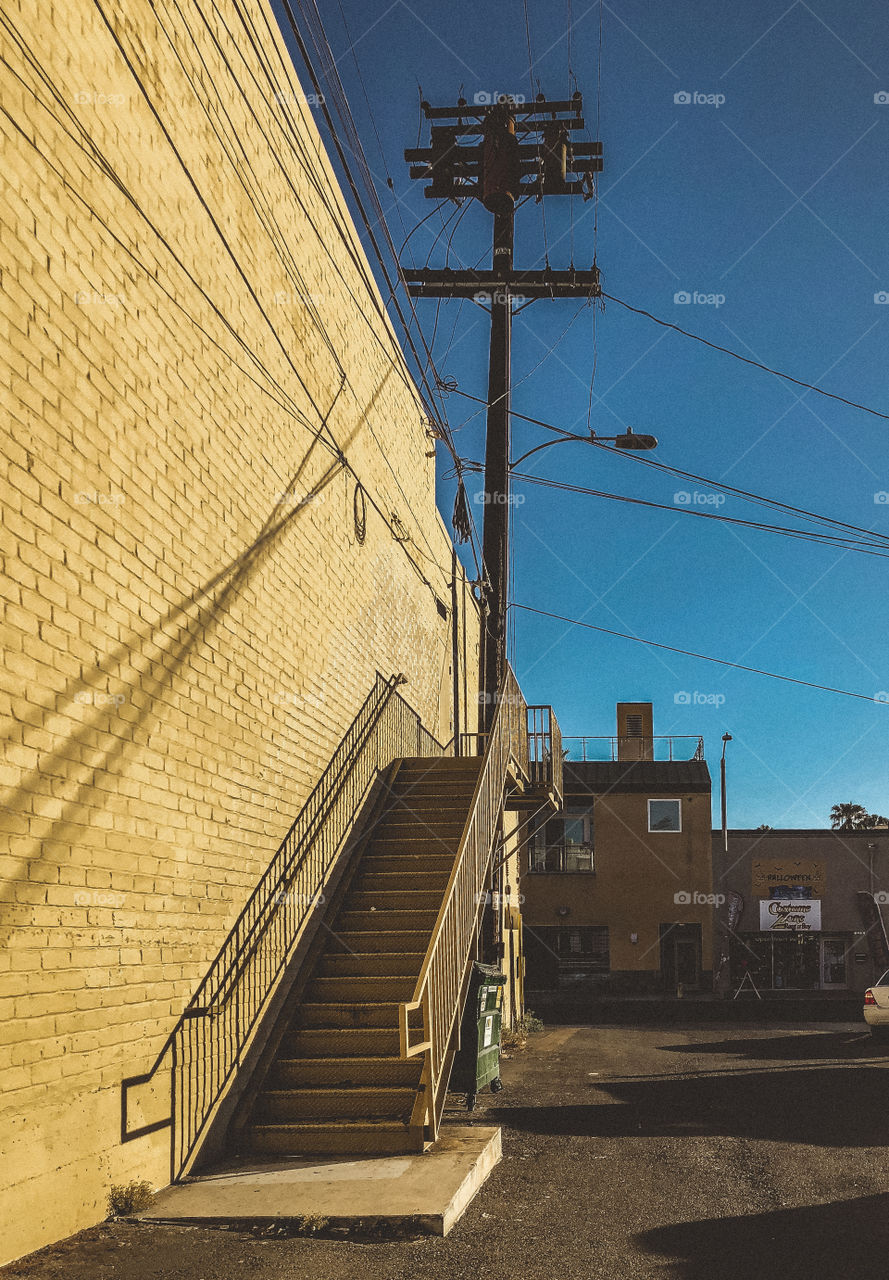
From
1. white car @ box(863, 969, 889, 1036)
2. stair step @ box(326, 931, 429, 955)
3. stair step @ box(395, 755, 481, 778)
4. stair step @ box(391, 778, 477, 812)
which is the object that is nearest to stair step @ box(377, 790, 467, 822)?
stair step @ box(391, 778, 477, 812)

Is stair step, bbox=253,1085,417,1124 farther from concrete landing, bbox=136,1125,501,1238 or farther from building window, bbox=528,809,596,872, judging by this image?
building window, bbox=528,809,596,872

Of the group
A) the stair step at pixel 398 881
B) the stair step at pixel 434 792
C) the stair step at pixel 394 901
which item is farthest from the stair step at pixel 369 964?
the stair step at pixel 434 792

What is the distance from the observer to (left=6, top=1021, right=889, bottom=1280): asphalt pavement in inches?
222

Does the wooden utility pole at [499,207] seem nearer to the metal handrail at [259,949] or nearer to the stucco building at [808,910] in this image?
the metal handrail at [259,949]

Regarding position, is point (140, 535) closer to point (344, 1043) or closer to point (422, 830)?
point (344, 1043)

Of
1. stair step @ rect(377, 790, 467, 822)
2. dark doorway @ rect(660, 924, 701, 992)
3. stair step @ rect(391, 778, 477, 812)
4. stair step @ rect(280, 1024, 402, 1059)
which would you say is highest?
stair step @ rect(391, 778, 477, 812)

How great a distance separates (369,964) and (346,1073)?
1.37 meters

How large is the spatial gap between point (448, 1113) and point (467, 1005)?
1.02 m

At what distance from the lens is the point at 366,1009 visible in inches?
370

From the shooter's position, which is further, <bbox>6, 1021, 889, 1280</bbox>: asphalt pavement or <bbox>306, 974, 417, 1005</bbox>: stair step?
<bbox>306, 974, 417, 1005</bbox>: stair step

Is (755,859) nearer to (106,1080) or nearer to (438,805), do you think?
(438,805)

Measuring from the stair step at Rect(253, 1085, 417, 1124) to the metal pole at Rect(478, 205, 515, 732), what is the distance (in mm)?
6517

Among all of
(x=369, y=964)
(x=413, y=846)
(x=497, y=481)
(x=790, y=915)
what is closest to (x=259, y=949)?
(x=369, y=964)

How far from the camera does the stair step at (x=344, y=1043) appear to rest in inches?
359
